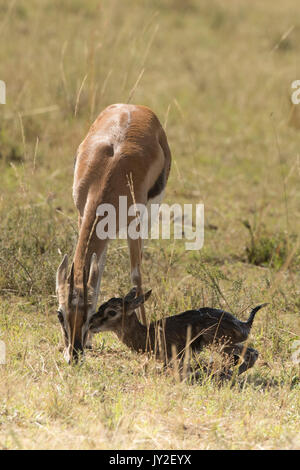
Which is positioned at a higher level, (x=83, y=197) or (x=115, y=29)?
(x=115, y=29)

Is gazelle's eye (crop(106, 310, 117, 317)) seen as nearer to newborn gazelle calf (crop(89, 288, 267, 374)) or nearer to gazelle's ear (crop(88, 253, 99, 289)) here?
newborn gazelle calf (crop(89, 288, 267, 374))

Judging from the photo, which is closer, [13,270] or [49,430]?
[49,430]

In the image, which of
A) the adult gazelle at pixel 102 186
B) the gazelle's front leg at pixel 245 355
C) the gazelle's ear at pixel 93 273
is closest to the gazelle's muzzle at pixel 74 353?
the adult gazelle at pixel 102 186

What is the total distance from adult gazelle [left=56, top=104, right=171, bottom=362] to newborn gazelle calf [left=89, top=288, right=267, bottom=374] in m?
0.18

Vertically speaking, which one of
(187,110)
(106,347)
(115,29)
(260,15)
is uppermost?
(260,15)

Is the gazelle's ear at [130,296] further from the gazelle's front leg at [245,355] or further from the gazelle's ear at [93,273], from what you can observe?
the gazelle's front leg at [245,355]

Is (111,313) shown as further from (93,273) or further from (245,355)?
(245,355)

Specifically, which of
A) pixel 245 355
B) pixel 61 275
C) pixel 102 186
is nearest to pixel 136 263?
pixel 102 186

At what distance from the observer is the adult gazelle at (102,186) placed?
13.9ft

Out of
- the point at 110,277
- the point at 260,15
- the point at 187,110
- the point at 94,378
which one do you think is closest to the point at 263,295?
the point at 110,277
